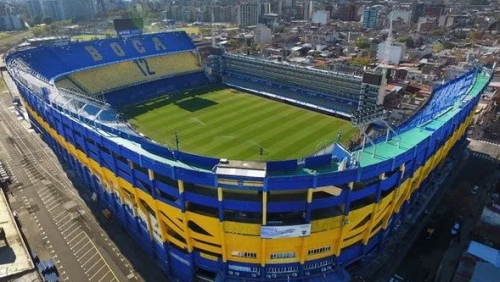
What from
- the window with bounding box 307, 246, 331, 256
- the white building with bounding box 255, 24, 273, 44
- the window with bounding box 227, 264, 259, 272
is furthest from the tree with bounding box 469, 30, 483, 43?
the window with bounding box 227, 264, 259, 272

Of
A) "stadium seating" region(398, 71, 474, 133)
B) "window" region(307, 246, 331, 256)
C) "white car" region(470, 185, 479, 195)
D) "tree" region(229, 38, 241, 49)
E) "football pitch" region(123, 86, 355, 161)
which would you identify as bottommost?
"white car" region(470, 185, 479, 195)

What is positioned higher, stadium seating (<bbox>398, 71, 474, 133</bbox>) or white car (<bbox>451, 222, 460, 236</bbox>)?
stadium seating (<bbox>398, 71, 474, 133</bbox>)

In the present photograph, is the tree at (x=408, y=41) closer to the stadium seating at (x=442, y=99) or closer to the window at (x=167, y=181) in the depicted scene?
the stadium seating at (x=442, y=99)

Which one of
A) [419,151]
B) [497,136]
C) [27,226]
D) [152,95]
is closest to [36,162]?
[27,226]

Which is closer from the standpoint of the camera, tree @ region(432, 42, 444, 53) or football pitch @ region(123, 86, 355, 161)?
football pitch @ region(123, 86, 355, 161)

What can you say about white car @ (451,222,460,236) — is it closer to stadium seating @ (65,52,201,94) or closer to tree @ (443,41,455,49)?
stadium seating @ (65,52,201,94)

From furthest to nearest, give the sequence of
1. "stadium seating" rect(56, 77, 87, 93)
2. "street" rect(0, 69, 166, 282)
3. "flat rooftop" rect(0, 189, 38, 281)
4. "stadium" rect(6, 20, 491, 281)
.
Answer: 1. "stadium seating" rect(56, 77, 87, 93)
2. "street" rect(0, 69, 166, 282)
3. "stadium" rect(6, 20, 491, 281)
4. "flat rooftop" rect(0, 189, 38, 281)

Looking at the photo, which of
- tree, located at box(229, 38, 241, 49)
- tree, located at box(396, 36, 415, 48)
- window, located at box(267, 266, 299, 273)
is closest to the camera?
window, located at box(267, 266, 299, 273)
